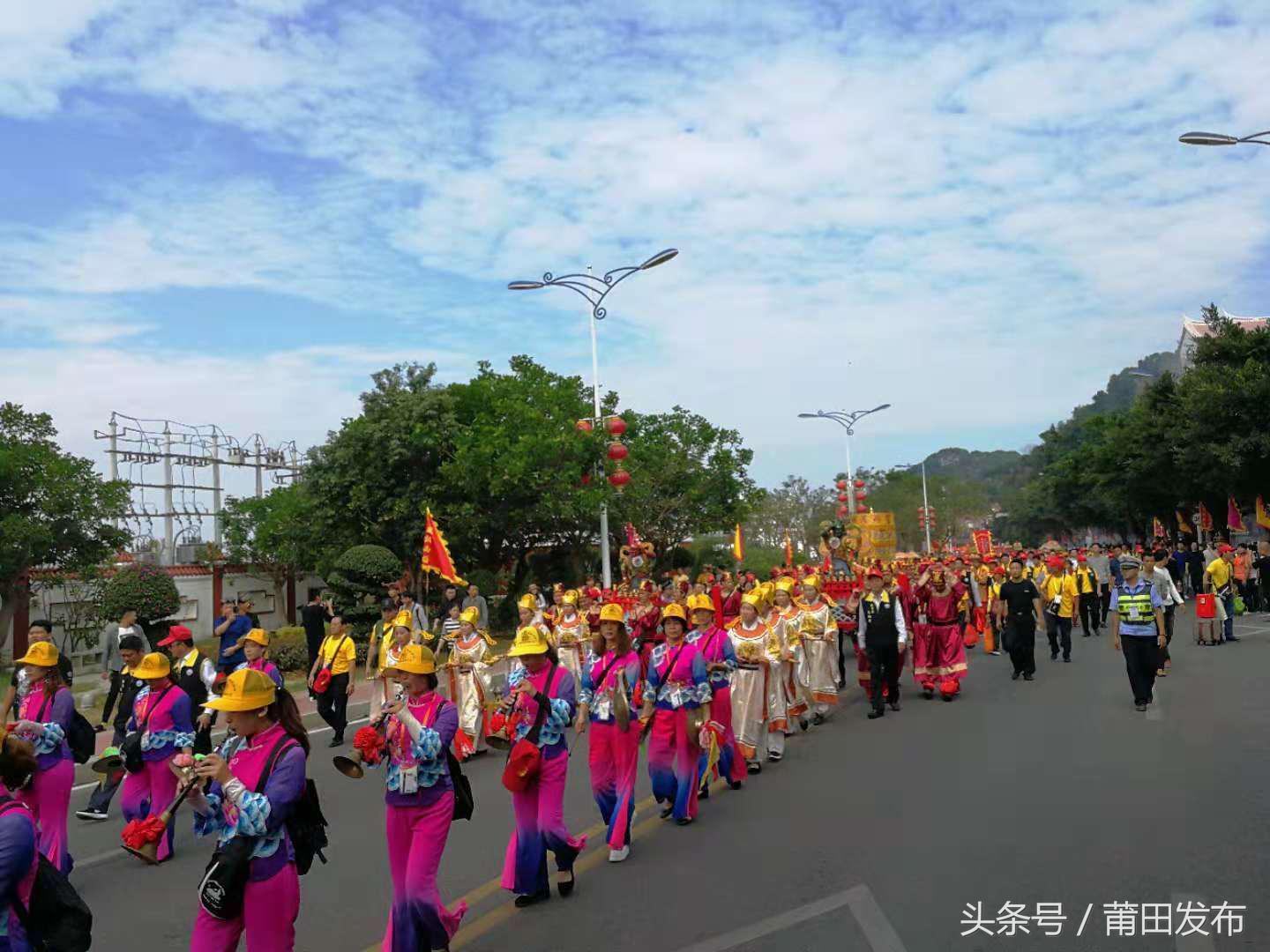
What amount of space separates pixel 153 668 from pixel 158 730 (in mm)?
457

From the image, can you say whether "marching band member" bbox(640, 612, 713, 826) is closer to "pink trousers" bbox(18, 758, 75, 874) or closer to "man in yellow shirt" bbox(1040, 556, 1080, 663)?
"pink trousers" bbox(18, 758, 75, 874)

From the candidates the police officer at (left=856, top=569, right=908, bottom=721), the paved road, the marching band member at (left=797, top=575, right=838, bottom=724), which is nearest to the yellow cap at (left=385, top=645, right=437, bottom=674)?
the paved road

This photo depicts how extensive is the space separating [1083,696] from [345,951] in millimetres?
10459

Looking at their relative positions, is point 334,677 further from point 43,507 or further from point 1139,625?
point 43,507

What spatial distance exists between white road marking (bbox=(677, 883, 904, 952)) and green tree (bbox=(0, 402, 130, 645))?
23762mm

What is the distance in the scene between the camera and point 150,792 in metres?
7.82

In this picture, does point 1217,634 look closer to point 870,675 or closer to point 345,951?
point 870,675

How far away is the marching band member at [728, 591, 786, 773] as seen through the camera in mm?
10141

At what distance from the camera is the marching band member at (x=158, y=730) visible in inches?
298

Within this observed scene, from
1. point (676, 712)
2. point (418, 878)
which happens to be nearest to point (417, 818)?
point (418, 878)

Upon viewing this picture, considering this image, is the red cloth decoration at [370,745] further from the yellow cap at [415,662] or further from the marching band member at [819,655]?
the marching band member at [819,655]

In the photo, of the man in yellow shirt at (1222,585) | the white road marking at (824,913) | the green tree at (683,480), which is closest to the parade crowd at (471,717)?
the white road marking at (824,913)

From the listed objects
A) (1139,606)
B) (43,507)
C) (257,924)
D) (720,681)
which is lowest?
(257,924)

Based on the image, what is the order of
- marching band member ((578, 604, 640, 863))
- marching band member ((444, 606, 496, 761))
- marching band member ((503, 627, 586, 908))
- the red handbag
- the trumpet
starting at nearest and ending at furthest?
the trumpet, the red handbag, marching band member ((503, 627, 586, 908)), marching band member ((578, 604, 640, 863)), marching band member ((444, 606, 496, 761))
